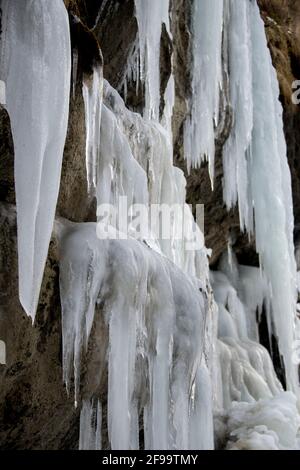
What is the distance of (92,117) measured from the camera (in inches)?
123

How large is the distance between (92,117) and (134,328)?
101 cm

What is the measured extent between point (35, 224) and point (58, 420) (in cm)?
140

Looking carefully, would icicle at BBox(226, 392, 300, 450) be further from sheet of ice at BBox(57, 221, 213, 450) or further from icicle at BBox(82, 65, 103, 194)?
icicle at BBox(82, 65, 103, 194)

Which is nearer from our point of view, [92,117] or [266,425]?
[92,117]

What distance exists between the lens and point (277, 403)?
480 cm

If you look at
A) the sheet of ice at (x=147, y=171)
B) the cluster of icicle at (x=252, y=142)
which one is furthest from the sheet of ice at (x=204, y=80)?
the sheet of ice at (x=147, y=171)

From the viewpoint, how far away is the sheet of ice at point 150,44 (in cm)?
450

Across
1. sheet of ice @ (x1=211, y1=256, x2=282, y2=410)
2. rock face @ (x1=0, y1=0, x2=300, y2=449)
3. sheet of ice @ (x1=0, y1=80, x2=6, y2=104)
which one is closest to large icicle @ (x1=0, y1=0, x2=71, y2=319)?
sheet of ice @ (x1=0, y1=80, x2=6, y2=104)

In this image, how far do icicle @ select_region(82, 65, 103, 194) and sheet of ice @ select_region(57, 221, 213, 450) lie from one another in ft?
1.01

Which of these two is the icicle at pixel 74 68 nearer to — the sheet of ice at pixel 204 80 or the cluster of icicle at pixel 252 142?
the sheet of ice at pixel 204 80

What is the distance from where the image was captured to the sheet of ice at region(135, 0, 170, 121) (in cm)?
450

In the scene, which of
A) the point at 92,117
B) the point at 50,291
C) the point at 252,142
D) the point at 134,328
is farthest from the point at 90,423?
the point at 252,142

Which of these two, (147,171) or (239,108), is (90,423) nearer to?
(147,171)
